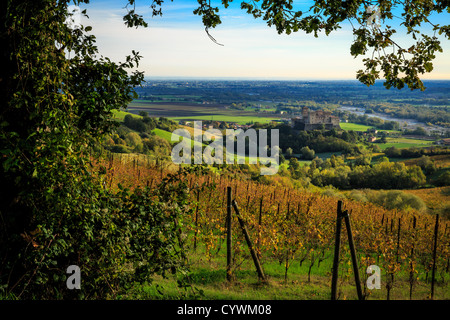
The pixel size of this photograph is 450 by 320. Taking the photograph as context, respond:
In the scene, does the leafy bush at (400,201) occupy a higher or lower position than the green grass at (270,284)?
lower

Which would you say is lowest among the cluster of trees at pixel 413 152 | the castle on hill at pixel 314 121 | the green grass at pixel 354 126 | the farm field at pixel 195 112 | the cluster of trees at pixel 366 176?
the cluster of trees at pixel 366 176

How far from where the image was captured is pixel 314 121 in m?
79.3

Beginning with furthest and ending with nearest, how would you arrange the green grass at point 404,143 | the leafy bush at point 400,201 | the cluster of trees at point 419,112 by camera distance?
1. the cluster of trees at point 419,112
2. the green grass at point 404,143
3. the leafy bush at point 400,201

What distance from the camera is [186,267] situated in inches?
170

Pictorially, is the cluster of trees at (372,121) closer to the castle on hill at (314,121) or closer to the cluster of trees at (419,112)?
the cluster of trees at (419,112)

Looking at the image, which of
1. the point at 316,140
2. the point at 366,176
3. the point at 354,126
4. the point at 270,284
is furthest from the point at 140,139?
the point at 354,126

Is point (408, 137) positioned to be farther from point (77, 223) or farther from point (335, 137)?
point (77, 223)

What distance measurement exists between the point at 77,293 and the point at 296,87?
10880 cm

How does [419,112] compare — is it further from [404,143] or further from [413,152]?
[413,152]

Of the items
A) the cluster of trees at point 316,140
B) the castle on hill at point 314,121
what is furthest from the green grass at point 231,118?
the castle on hill at point 314,121

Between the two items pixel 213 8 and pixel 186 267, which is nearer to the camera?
pixel 186 267

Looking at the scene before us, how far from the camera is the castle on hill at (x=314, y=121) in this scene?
78.4 metres
